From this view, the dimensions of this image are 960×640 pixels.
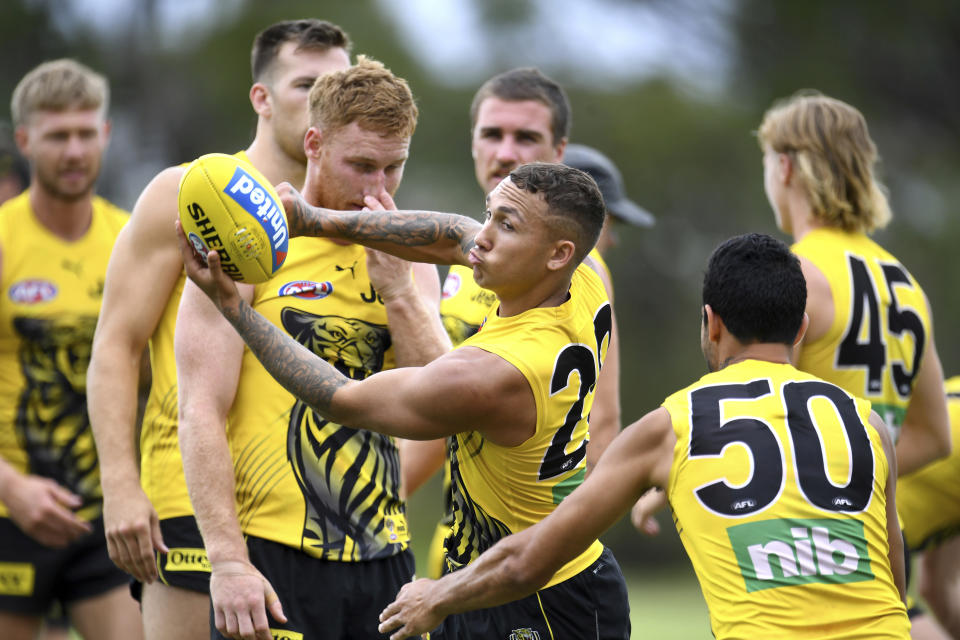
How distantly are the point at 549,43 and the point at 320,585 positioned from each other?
2314 cm

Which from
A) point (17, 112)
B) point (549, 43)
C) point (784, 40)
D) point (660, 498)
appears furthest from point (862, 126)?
point (549, 43)

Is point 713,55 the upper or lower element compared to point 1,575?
upper

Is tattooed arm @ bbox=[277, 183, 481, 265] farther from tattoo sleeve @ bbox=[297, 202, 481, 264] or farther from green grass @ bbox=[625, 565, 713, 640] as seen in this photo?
green grass @ bbox=[625, 565, 713, 640]

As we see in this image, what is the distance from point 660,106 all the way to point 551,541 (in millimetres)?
22744

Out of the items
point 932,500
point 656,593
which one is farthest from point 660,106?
point 932,500

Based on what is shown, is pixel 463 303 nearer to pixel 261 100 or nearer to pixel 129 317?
pixel 261 100

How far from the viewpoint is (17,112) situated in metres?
5.86

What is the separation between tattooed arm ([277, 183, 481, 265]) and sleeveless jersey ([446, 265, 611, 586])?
1.24 ft

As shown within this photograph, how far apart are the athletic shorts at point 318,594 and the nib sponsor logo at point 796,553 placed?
1316 millimetres

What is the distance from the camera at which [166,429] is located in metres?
4.23

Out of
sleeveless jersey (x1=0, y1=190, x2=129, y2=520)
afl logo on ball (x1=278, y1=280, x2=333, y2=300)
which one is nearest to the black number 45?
afl logo on ball (x1=278, y1=280, x2=333, y2=300)

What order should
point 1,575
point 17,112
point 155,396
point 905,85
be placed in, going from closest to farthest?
point 155,396
point 1,575
point 17,112
point 905,85

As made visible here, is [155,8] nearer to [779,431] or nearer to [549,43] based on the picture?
[549,43]

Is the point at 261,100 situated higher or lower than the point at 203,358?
higher
